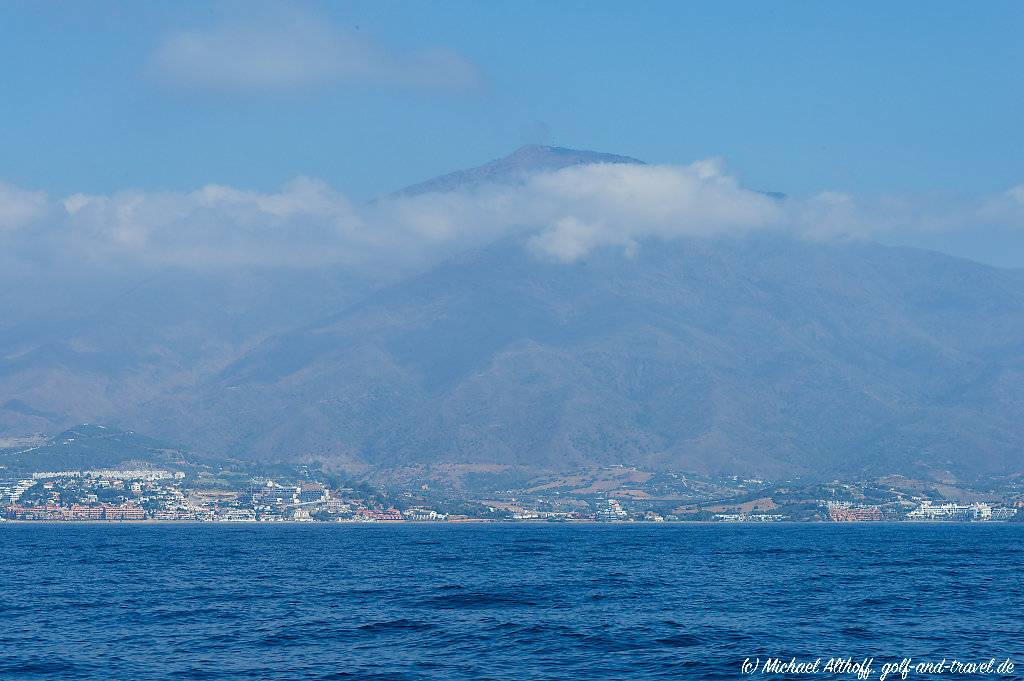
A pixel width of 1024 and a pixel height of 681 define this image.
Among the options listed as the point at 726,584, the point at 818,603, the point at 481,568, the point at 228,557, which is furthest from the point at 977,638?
the point at 228,557

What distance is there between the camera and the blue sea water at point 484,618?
84.8 m

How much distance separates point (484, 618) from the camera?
346 ft

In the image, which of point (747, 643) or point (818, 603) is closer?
point (747, 643)

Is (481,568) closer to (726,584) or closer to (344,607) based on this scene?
(726,584)

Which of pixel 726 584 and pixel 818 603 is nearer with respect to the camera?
pixel 818 603

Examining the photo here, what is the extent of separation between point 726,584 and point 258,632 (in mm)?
54501

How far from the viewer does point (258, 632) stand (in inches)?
3821

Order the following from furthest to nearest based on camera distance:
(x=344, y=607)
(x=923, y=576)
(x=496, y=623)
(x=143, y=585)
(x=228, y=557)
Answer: (x=228, y=557) < (x=923, y=576) < (x=143, y=585) < (x=344, y=607) < (x=496, y=623)

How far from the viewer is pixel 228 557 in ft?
593

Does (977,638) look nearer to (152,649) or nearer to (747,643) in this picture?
(747,643)

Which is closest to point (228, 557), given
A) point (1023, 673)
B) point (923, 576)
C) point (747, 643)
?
point (923, 576)

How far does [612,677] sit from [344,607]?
120 feet

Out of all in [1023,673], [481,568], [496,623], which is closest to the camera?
[1023,673]

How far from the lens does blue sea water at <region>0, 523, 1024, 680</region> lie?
84750 mm
